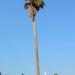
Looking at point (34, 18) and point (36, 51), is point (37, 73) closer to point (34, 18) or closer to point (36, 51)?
point (36, 51)

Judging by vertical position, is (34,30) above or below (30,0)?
below

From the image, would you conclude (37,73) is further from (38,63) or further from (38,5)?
(38,5)

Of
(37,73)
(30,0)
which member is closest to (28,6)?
(30,0)

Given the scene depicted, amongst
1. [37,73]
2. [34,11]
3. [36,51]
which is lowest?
[37,73]

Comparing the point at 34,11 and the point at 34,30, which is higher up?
the point at 34,11

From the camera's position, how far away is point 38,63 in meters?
38.0

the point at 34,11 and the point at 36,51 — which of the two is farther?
the point at 34,11

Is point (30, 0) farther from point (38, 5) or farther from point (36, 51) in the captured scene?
point (36, 51)

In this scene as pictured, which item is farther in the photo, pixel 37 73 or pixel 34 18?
pixel 34 18

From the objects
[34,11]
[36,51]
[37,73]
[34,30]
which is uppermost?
[34,11]

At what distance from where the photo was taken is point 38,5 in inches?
1625

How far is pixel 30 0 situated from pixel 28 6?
840mm

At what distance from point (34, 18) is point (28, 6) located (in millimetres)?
1831

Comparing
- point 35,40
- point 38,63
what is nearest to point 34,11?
point 35,40
